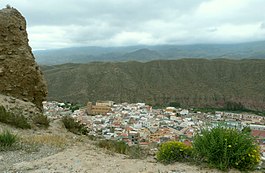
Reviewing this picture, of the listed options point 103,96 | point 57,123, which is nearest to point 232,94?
point 103,96

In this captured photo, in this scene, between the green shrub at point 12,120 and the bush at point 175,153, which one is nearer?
the bush at point 175,153

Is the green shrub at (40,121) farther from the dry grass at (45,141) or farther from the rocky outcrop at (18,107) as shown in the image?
the dry grass at (45,141)

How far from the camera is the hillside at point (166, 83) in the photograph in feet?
222

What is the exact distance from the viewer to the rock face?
39.3ft

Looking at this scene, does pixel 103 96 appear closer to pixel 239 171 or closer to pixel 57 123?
pixel 57 123

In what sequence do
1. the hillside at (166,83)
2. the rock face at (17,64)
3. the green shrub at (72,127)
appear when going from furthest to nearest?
the hillside at (166,83), the green shrub at (72,127), the rock face at (17,64)

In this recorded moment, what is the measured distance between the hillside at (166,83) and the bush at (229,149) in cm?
5903

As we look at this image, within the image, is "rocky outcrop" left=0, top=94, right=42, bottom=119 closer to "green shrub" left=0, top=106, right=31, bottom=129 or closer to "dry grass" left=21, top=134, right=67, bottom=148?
"green shrub" left=0, top=106, right=31, bottom=129

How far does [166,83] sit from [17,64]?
2665 inches

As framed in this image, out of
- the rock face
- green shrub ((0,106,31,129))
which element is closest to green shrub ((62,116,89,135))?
the rock face

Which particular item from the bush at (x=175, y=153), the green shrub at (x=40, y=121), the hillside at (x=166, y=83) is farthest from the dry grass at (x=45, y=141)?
the hillside at (x=166, y=83)

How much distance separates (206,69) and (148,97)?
26963mm

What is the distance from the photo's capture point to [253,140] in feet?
19.8

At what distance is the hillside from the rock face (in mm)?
51030
